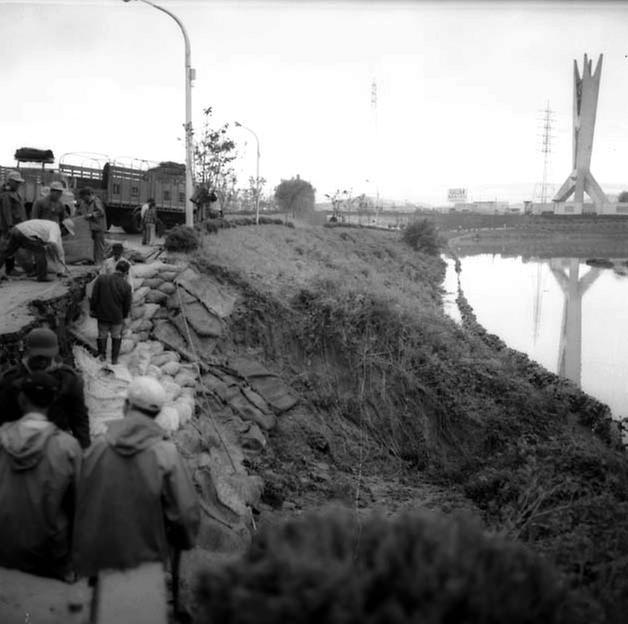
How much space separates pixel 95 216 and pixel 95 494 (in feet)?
33.2

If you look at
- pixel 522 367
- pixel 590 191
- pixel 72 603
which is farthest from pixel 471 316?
pixel 590 191

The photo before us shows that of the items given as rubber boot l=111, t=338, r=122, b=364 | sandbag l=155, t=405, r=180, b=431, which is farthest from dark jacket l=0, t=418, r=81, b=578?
rubber boot l=111, t=338, r=122, b=364

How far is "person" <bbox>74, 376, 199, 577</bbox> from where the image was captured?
389 cm

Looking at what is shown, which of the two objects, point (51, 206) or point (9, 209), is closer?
point (9, 209)

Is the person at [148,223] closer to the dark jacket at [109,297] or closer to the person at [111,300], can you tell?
the person at [111,300]

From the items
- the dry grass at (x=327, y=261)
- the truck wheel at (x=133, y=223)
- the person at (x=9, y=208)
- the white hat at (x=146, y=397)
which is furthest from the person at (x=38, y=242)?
the truck wheel at (x=133, y=223)

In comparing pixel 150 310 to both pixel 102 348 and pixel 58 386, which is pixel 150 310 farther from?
pixel 58 386

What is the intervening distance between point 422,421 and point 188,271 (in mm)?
5783

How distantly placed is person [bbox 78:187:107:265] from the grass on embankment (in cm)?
215

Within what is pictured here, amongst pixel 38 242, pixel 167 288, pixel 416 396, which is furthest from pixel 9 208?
pixel 416 396

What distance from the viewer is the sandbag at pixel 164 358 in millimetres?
10445

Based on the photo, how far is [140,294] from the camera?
468 inches

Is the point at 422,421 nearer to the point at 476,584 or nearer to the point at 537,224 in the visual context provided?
the point at 476,584

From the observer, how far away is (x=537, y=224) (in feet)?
254
